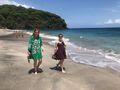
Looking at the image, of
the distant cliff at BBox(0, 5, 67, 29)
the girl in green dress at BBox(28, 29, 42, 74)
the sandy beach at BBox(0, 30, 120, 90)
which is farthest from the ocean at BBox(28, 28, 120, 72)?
the distant cliff at BBox(0, 5, 67, 29)

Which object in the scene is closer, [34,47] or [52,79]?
[52,79]

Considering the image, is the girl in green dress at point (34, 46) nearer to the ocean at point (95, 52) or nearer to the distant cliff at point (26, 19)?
the ocean at point (95, 52)

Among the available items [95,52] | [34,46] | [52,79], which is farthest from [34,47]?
[95,52]

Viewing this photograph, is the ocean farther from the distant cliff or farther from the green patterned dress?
the distant cliff

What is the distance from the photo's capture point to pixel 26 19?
154625 millimetres

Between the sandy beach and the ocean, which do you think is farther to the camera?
the ocean

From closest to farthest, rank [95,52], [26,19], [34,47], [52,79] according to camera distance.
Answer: [52,79]
[34,47]
[95,52]
[26,19]

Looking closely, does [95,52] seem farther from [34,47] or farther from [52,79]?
[52,79]

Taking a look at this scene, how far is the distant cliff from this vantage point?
470ft

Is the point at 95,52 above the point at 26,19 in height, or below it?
above

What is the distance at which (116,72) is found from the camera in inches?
470

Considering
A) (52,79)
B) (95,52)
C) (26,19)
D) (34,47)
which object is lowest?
(26,19)

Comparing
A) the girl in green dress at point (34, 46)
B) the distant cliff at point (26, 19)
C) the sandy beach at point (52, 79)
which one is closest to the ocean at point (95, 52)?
the sandy beach at point (52, 79)

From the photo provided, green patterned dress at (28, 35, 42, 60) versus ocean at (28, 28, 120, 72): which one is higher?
green patterned dress at (28, 35, 42, 60)
